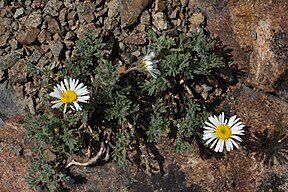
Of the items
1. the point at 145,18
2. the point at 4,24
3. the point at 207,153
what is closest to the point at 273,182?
the point at 207,153

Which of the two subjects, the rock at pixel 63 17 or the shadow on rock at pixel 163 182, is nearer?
the rock at pixel 63 17

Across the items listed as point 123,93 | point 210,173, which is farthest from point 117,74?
point 210,173

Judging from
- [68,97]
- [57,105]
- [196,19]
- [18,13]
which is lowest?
[57,105]

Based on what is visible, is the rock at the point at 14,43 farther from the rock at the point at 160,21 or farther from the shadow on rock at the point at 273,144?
the shadow on rock at the point at 273,144

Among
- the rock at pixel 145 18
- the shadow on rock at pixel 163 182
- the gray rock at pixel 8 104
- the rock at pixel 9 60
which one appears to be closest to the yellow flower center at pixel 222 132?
the shadow on rock at pixel 163 182

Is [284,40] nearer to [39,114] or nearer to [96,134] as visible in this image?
[96,134]

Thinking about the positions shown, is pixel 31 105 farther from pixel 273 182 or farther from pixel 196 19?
pixel 273 182

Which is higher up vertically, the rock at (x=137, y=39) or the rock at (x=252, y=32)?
the rock at (x=252, y=32)
